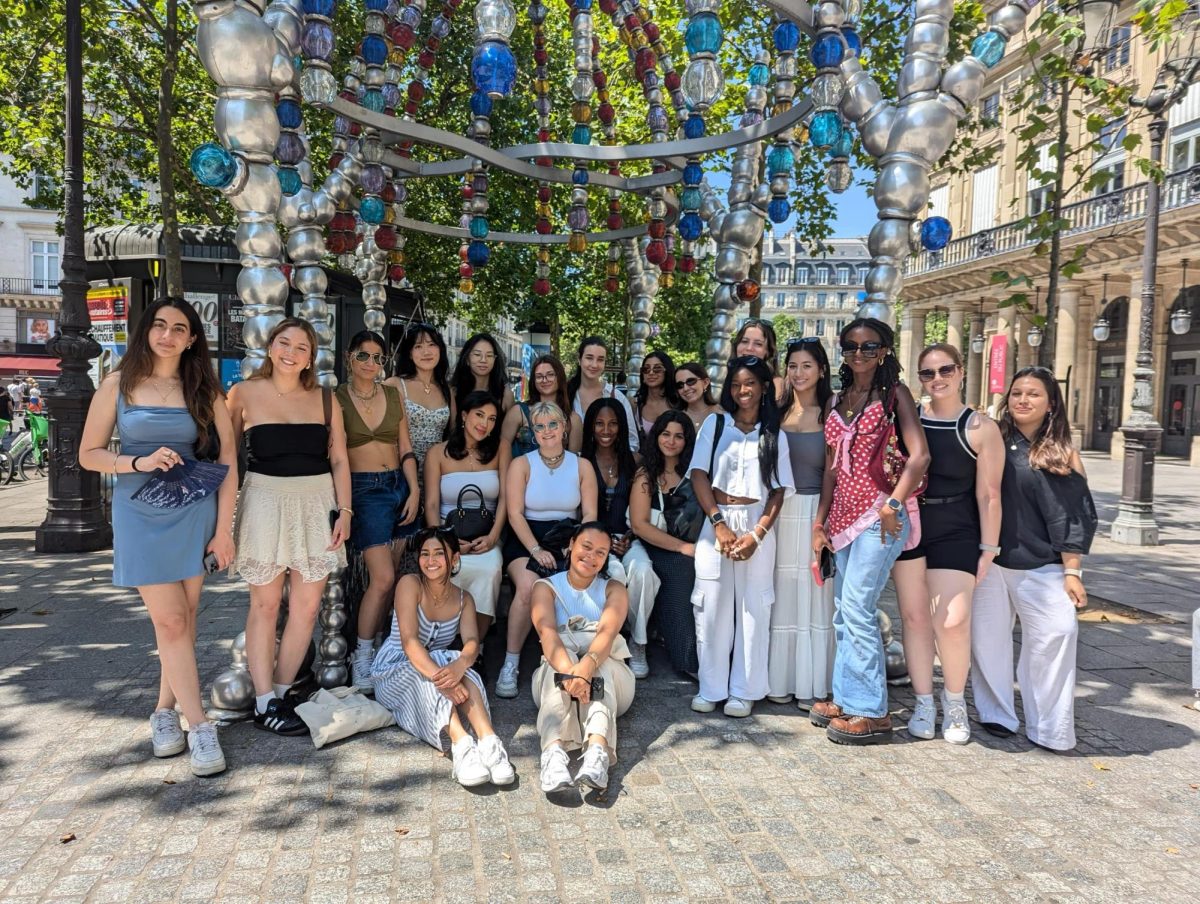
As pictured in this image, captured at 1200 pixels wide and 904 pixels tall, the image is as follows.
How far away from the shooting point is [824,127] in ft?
15.3

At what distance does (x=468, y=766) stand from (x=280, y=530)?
152 cm

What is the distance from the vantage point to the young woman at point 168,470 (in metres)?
3.48

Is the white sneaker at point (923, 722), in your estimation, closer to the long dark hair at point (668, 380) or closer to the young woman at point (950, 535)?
the young woman at point (950, 535)

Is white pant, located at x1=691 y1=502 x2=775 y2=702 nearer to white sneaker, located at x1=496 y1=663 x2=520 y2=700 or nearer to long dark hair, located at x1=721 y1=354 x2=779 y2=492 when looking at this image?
long dark hair, located at x1=721 y1=354 x2=779 y2=492

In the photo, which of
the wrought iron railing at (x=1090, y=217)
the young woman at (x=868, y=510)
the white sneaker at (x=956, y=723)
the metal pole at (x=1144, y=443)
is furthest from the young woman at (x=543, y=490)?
the wrought iron railing at (x=1090, y=217)

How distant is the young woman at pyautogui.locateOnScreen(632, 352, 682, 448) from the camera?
592 centimetres

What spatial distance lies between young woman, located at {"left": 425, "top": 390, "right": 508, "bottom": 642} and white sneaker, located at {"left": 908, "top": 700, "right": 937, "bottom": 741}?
2.38m

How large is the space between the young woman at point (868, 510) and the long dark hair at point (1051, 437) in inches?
26.8

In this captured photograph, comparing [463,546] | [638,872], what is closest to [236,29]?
[463,546]

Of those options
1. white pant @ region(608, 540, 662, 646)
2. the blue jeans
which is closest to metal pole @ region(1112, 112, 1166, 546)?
the blue jeans

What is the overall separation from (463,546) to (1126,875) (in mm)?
3486

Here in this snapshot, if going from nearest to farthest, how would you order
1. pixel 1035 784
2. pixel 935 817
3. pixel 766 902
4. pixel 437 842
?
1. pixel 766 902
2. pixel 437 842
3. pixel 935 817
4. pixel 1035 784

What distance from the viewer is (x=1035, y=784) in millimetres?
3572

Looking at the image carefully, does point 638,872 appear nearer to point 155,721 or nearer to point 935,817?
point 935,817
